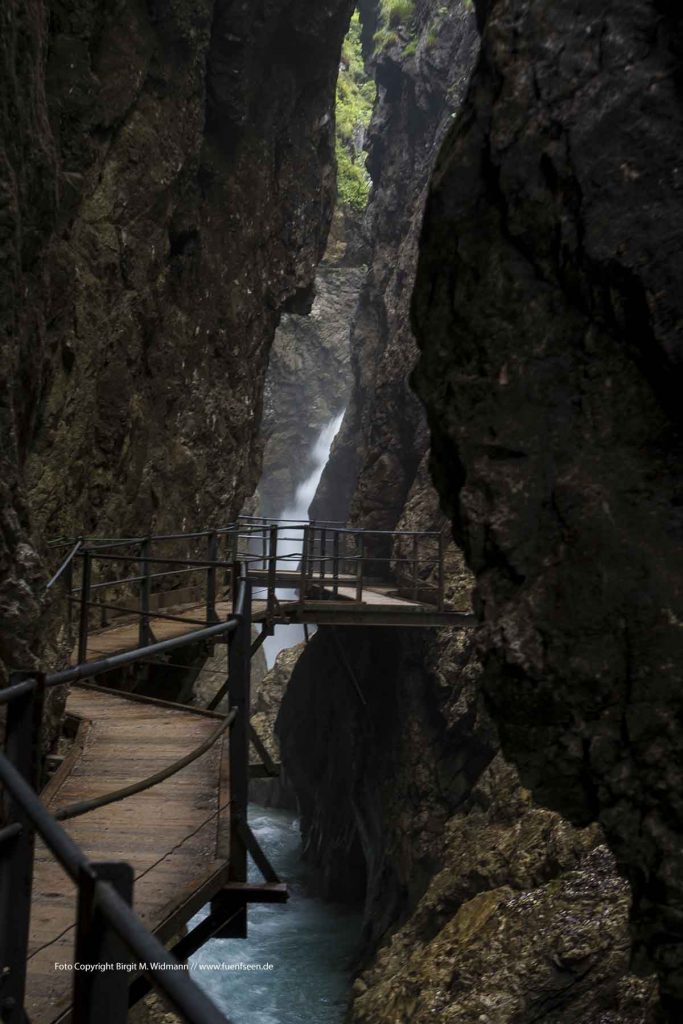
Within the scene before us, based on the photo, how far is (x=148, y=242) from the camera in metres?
14.0

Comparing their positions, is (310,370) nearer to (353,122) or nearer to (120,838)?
(353,122)

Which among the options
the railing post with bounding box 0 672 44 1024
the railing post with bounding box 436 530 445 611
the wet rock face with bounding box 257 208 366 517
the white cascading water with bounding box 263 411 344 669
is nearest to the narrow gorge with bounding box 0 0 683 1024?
the railing post with bounding box 0 672 44 1024

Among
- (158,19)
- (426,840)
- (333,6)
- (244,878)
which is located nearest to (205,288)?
(158,19)

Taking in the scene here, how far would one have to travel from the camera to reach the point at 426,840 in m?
14.9

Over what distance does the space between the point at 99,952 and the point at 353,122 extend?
4848 centimetres

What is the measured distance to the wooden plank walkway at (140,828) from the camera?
3441 mm

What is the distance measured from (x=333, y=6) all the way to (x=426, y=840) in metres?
15.8

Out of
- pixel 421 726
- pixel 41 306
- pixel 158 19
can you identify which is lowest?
pixel 421 726

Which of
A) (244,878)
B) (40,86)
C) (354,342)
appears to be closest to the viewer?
(244,878)

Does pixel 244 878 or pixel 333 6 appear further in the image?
pixel 333 6

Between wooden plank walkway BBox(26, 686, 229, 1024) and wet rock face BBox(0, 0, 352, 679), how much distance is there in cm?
98

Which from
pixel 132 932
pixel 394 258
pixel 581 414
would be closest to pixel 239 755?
pixel 132 932

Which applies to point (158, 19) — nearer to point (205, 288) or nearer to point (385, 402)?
point (205, 288)

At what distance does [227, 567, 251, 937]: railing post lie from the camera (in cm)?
433
